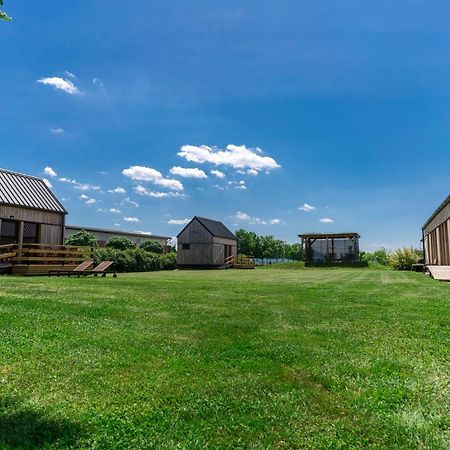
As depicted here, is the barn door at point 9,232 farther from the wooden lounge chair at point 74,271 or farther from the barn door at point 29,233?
the wooden lounge chair at point 74,271

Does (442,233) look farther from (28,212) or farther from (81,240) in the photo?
(81,240)

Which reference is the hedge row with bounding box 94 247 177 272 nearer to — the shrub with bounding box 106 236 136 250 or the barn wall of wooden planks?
the shrub with bounding box 106 236 136 250

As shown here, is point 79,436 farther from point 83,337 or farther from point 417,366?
point 417,366

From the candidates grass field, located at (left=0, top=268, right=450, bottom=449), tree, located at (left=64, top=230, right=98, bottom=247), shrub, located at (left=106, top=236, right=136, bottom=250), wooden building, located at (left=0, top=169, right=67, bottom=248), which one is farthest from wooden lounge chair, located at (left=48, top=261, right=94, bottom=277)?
shrub, located at (left=106, top=236, right=136, bottom=250)

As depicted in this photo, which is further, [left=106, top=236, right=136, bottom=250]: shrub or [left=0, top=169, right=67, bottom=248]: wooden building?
[left=106, top=236, right=136, bottom=250]: shrub

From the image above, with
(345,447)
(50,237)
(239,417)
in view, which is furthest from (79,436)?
(50,237)

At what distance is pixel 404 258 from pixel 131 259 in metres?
24.4

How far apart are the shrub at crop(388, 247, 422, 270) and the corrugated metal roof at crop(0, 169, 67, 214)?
28394 millimetres

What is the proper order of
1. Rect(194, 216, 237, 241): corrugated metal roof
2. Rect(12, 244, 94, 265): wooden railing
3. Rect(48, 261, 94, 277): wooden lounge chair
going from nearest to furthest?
Rect(48, 261, 94, 277): wooden lounge chair < Rect(12, 244, 94, 265): wooden railing < Rect(194, 216, 237, 241): corrugated metal roof

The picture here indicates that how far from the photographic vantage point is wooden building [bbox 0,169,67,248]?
23312mm

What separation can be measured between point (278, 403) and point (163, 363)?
1.71 metres

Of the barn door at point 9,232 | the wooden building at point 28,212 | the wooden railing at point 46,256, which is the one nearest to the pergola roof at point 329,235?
the wooden railing at point 46,256

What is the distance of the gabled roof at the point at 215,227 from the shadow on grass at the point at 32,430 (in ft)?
142

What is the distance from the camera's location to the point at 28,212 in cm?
2405
